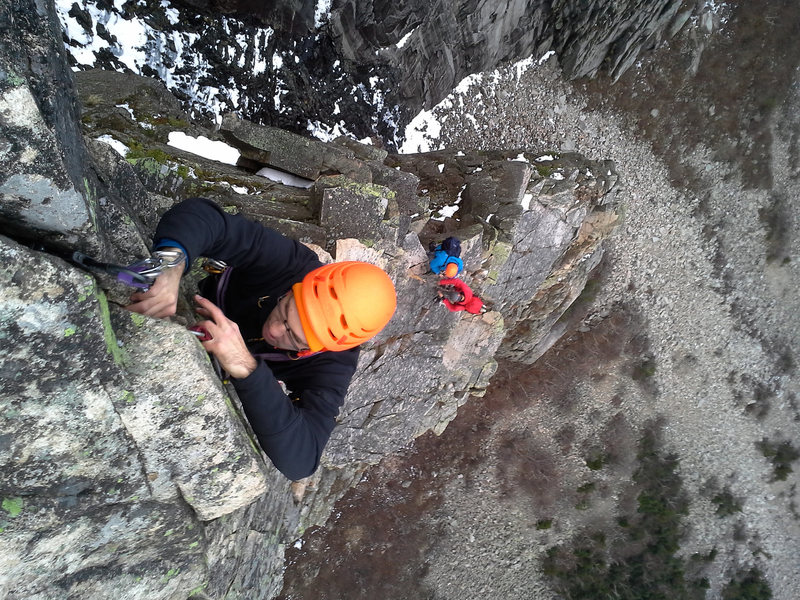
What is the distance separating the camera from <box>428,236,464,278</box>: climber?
6.55m

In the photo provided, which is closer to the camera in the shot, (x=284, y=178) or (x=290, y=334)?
(x=290, y=334)

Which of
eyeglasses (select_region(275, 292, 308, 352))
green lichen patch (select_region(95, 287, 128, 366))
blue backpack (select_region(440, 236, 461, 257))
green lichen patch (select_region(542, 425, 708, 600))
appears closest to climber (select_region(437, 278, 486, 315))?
blue backpack (select_region(440, 236, 461, 257))

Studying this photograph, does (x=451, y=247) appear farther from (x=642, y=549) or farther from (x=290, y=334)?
(x=642, y=549)

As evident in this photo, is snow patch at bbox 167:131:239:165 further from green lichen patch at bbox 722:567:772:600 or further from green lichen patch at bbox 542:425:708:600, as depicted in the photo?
green lichen patch at bbox 722:567:772:600

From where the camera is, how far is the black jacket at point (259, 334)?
2812 mm

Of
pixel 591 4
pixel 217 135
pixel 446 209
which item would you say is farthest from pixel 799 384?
pixel 217 135

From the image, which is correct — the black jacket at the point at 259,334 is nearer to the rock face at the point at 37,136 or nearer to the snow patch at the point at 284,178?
the rock face at the point at 37,136

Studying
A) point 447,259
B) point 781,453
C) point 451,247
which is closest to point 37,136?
point 447,259

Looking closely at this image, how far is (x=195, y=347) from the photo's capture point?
8.56 feet

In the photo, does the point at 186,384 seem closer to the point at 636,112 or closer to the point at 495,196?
the point at 495,196

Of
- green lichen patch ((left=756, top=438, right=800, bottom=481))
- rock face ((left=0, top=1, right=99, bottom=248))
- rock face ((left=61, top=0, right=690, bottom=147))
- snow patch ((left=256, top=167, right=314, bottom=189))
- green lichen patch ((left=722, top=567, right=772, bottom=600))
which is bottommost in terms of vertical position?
green lichen patch ((left=722, top=567, right=772, bottom=600))

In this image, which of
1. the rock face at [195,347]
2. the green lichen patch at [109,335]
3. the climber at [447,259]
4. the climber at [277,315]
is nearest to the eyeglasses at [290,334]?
the climber at [277,315]

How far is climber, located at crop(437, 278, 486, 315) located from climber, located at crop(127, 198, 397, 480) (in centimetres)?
321

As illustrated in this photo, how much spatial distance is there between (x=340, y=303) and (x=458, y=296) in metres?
3.96
